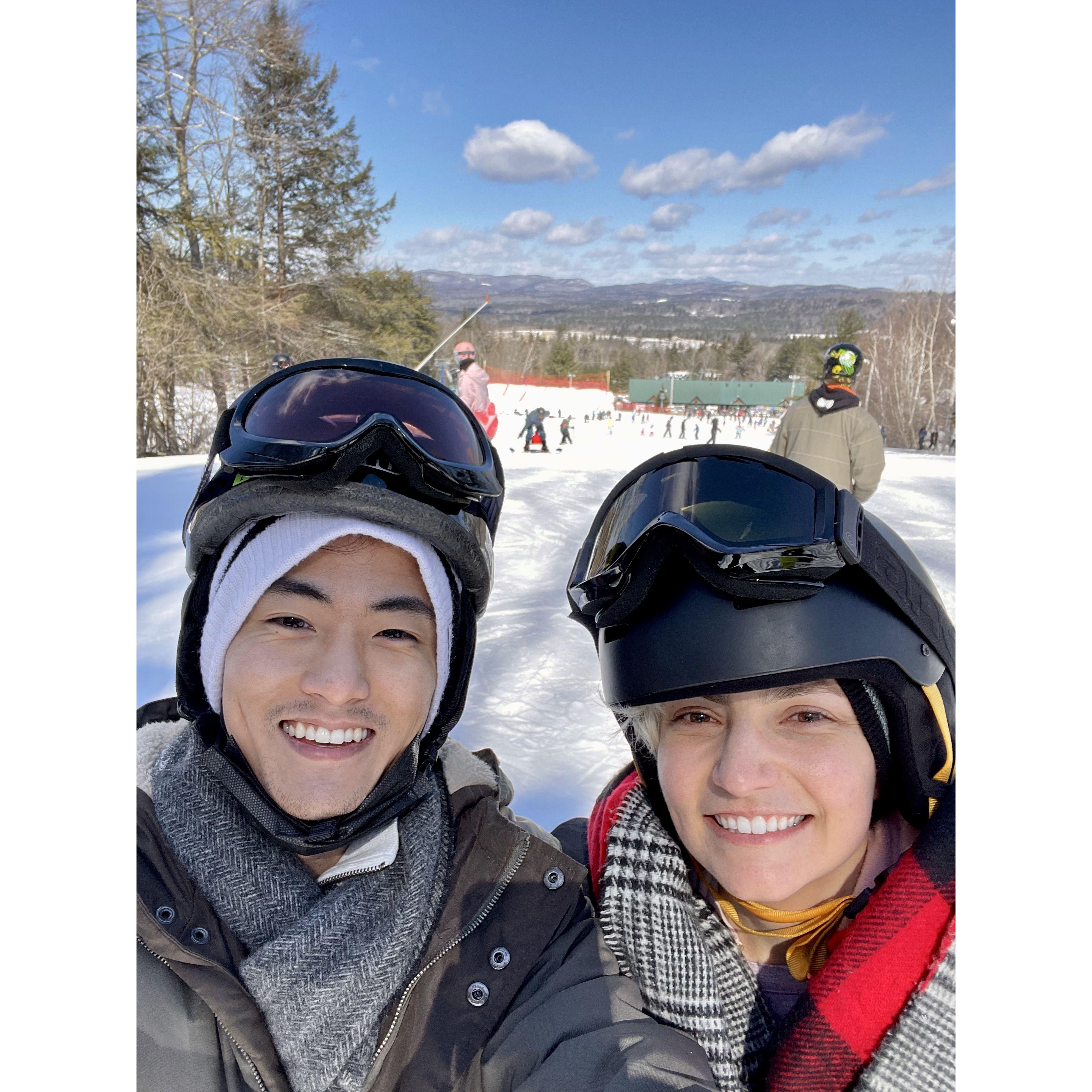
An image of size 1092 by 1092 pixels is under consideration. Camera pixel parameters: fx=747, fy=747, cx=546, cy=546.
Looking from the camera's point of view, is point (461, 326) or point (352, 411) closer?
point (352, 411)

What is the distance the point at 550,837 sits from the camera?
5.17ft

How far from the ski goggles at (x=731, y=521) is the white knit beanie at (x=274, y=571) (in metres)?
0.30

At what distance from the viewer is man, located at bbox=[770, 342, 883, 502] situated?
226 inches

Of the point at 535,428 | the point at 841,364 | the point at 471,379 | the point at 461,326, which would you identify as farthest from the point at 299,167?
the point at 841,364

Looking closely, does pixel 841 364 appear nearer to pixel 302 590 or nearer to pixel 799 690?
pixel 799 690

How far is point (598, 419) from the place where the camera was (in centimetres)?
2345

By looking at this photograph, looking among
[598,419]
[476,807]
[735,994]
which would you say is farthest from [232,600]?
[598,419]

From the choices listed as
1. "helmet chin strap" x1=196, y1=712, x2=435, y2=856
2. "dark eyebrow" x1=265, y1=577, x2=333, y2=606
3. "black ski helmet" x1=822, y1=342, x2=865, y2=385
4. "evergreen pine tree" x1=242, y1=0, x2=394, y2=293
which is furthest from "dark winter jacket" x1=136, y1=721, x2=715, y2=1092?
"evergreen pine tree" x1=242, y1=0, x2=394, y2=293

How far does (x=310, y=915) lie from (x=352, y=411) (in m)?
1.02

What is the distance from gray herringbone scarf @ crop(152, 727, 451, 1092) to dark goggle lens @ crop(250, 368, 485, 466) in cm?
70

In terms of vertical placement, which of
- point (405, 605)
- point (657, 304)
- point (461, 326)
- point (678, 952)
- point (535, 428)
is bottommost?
point (678, 952)
